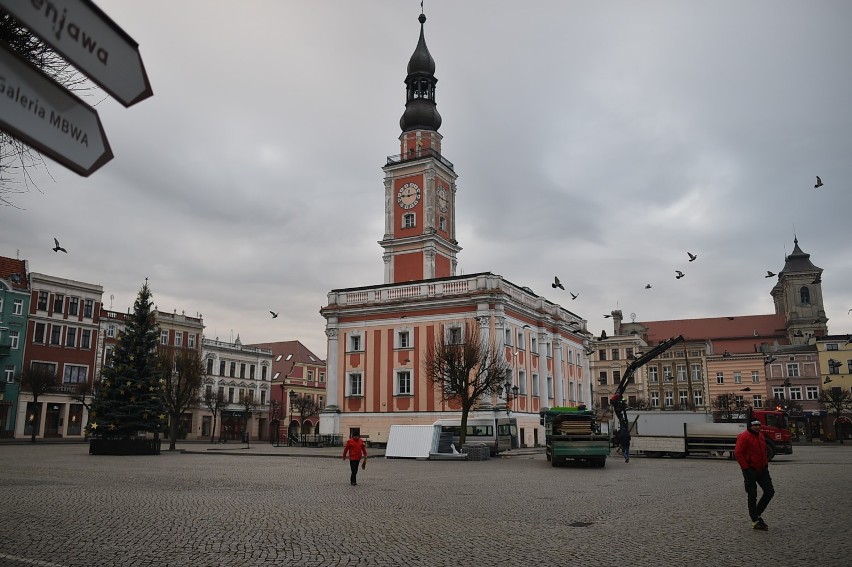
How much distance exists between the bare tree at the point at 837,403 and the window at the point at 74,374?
2887 inches

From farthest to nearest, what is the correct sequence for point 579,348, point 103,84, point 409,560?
point 579,348, point 409,560, point 103,84

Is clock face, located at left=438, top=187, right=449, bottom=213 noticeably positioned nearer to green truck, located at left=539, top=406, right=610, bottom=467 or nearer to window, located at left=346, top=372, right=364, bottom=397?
window, located at left=346, top=372, right=364, bottom=397

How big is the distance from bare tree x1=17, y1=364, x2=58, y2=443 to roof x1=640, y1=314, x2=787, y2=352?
75438 millimetres

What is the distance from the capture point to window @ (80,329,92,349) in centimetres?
6444

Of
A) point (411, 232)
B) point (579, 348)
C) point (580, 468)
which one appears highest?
point (411, 232)

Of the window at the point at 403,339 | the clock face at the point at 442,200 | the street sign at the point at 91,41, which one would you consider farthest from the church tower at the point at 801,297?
the street sign at the point at 91,41

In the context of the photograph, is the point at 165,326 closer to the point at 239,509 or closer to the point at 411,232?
the point at 411,232

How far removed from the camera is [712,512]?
483 inches

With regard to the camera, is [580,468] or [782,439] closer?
[580,468]

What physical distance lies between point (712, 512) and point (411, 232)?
4614 cm

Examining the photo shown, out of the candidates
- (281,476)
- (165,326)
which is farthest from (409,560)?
(165,326)

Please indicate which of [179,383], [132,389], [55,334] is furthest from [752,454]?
[55,334]

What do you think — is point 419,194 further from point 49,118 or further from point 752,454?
point 49,118

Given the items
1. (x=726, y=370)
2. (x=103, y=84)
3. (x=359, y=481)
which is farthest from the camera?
(x=726, y=370)
